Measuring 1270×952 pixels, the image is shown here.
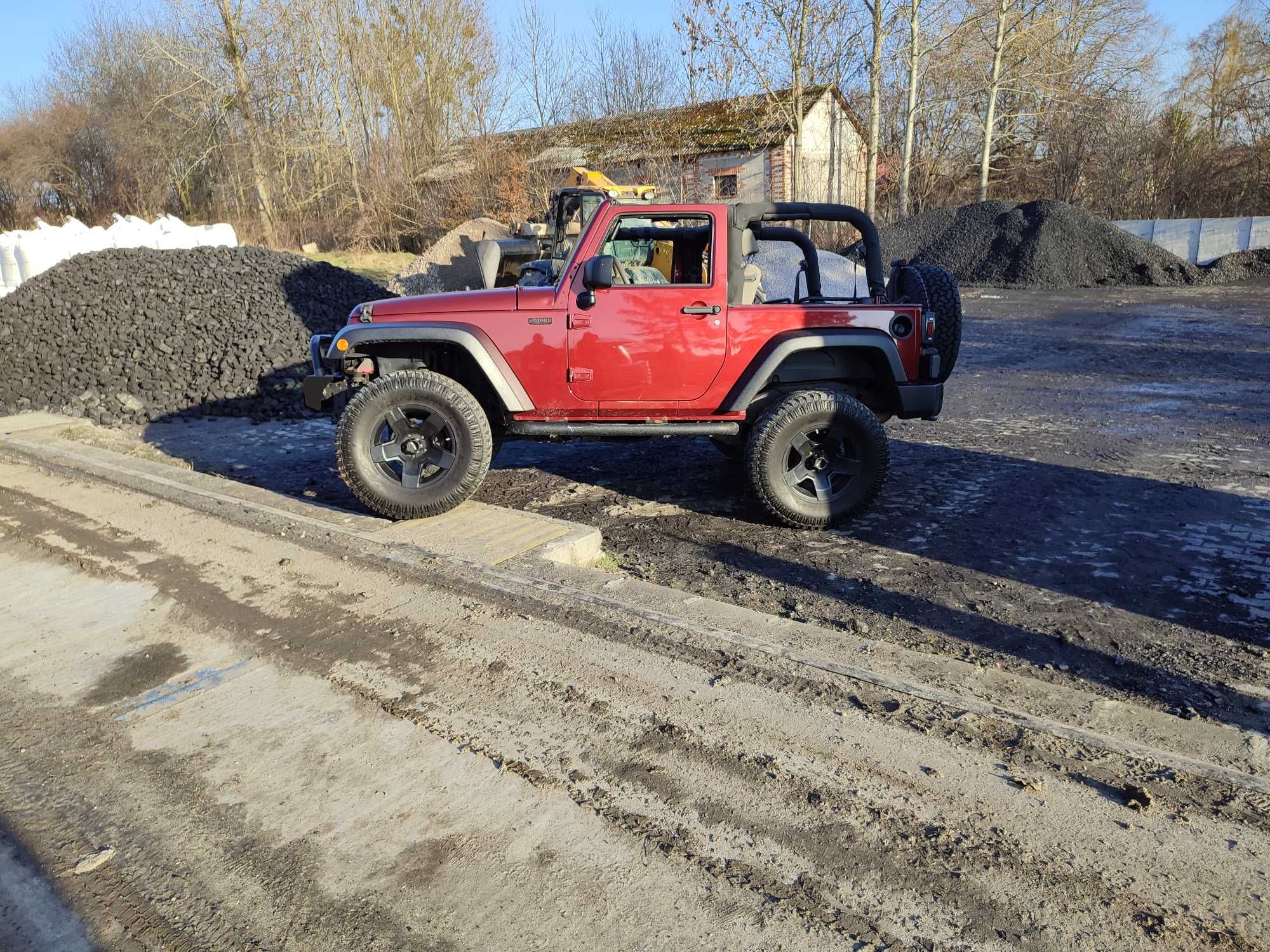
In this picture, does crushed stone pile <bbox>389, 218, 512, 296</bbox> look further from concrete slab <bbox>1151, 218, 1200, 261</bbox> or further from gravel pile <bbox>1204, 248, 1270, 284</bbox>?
concrete slab <bbox>1151, 218, 1200, 261</bbox>

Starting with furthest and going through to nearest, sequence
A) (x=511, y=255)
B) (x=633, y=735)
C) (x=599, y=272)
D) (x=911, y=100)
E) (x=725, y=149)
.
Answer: (x=725, y=149) → (x=911, y=100) → (x=511, y=255) → (x=599, y=272) → (x=633, y=735)

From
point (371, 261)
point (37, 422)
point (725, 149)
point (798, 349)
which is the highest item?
point (725, 149)

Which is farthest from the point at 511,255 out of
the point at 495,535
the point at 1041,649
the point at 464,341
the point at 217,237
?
the point at 1041,649

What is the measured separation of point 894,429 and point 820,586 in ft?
13.2

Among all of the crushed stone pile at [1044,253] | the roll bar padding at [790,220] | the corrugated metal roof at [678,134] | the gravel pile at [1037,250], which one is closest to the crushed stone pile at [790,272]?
the crushed stone pile at [1044,253]

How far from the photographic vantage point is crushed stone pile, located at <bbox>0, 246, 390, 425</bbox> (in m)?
10.0

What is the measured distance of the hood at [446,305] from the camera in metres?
5.75

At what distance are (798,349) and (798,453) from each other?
66 cm

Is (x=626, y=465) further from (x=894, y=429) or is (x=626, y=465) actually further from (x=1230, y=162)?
(x=1230, y=162)

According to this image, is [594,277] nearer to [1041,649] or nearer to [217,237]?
[1041,649]

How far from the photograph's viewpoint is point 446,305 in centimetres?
581

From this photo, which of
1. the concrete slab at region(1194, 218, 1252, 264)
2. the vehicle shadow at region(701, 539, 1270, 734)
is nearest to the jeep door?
the vehicle shadow at region(701, 539, 1270, 734)

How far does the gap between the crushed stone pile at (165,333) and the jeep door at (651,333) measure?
531 centimetres

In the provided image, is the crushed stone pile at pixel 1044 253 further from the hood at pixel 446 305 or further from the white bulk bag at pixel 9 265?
the hood at pixel 446 305
